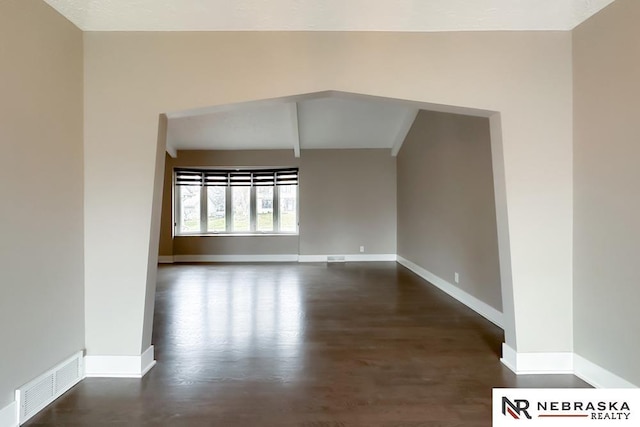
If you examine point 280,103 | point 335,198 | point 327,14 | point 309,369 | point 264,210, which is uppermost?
point 327,14

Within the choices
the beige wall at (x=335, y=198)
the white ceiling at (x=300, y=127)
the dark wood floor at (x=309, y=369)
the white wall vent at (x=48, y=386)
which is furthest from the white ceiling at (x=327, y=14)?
the beige wall at (x=335, y=198)

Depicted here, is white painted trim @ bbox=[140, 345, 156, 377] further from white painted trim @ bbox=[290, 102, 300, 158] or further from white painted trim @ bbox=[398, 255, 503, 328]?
white painted trim @ bbox=[290, 102, 300, 158]

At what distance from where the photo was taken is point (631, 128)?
6.90ft

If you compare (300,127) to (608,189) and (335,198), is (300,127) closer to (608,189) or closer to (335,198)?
(335,198)

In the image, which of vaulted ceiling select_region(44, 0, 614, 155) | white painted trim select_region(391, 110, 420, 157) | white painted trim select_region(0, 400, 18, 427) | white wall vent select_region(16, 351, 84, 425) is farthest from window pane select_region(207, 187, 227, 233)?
white painted trim select_region(0, 400, 18, 427)

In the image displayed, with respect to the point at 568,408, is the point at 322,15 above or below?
above

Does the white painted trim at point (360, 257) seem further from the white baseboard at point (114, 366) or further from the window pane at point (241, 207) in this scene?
the white baseboard at point (114, 366)

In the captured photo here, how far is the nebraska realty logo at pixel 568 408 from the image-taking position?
1.82 meters

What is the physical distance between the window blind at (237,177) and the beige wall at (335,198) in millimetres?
212

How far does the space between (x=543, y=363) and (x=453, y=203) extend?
2572 mm

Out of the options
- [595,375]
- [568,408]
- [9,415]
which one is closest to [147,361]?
[9,415]

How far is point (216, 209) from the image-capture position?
8.62 m

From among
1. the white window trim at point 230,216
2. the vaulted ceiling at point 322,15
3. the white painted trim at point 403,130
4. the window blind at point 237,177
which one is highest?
the white painted trim at point 403,130

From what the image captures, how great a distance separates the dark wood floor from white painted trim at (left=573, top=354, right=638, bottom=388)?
0.25 feet
